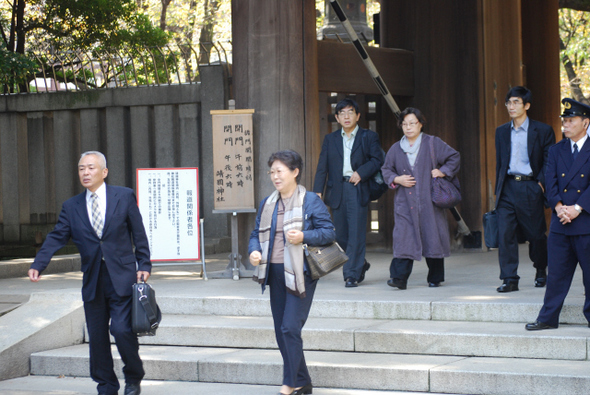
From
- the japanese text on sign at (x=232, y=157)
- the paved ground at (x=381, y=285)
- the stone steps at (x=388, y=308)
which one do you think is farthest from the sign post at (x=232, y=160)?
the stone steps at (x=388, y=308)

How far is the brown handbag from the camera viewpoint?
4.57 meters

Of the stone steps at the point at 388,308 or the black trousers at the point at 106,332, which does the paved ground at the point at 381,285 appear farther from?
the black trousers at the point at 106,332

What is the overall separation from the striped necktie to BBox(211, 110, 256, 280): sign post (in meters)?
2.96

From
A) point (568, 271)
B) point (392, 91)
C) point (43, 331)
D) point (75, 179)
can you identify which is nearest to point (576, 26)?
point (392, 91)

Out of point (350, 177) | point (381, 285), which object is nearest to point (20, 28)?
point (350, 177)

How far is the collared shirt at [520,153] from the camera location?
624 centimetres

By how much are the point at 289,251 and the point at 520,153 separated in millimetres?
2644

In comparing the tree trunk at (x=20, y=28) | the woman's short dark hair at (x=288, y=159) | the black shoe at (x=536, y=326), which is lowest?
the black shoe at (x=536, y=326)

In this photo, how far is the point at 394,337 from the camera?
5441mm

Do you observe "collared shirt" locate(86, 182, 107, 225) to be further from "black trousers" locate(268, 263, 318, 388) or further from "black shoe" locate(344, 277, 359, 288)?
"black shoe" locate(344, 277, 359, 288)

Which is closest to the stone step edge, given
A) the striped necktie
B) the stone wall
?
the striped necktie

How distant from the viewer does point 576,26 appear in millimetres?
19734

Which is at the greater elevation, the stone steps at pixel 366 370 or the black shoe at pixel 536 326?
the black shoe at pixel 536 326

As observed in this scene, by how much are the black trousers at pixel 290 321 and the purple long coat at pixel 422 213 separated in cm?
219
